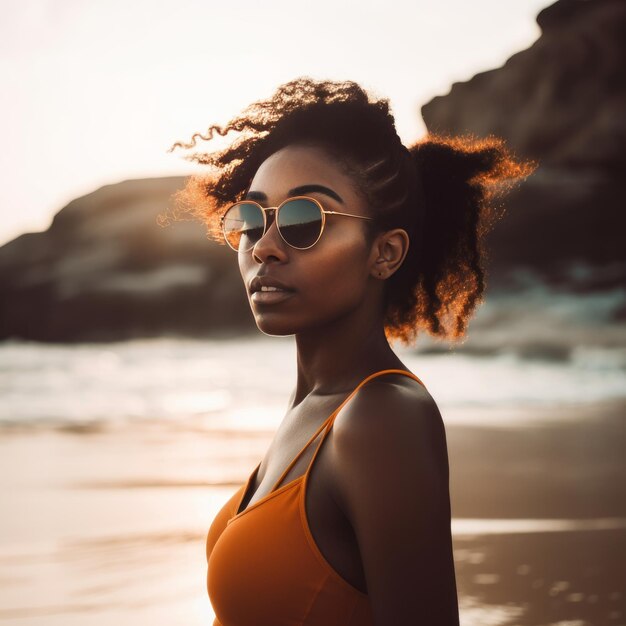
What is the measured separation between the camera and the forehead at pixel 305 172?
1779 millimetres

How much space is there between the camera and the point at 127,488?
317 inches

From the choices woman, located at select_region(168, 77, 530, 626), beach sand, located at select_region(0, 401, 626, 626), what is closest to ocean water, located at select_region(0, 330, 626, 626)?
beach sand, located at select_region(0, 401, 626, 626)

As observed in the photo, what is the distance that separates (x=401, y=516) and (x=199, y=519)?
5869mm

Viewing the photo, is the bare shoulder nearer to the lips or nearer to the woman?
the woman

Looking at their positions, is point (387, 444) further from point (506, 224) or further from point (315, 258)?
point (506, 224)

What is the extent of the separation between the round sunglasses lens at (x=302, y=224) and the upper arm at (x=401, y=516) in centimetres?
42

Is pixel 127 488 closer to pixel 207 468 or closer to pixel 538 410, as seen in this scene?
pixel 207 468

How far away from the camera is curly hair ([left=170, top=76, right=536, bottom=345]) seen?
1.84 metres

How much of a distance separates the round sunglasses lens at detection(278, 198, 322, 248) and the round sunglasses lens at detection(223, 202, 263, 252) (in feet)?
0.30

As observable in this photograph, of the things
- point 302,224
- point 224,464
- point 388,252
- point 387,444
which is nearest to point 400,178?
point 388,252

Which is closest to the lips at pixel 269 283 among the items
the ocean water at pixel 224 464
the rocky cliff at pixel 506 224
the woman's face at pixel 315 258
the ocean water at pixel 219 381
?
the woman's face at pixel 315 258

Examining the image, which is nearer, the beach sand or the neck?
the neck

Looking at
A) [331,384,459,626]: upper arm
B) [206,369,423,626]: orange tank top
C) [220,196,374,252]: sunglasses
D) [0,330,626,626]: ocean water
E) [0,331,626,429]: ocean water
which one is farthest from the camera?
[0,331,626,429]: ocean water

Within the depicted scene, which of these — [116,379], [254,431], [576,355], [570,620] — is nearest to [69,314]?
[116,379]
